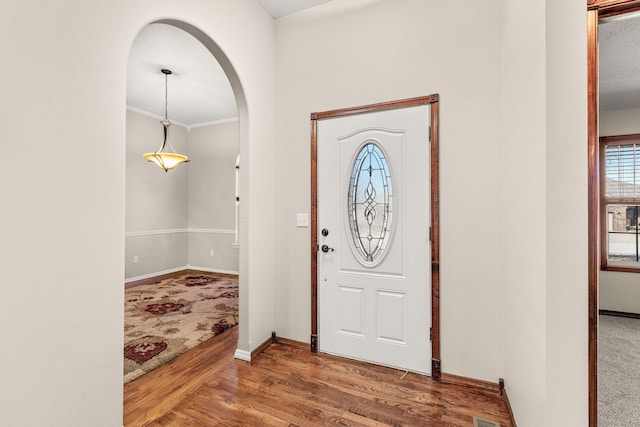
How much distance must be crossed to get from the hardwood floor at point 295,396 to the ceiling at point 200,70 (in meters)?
2.19

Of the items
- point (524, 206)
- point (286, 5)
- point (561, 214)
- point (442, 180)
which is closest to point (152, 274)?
point (286, 5)

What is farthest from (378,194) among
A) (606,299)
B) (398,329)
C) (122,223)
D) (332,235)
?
(606,299)

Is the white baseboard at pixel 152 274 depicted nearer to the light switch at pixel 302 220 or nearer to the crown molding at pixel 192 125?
the crown molding at pixel 192 125

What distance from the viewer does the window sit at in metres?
3.38

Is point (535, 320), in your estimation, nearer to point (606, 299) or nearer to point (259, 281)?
point (259, 281)

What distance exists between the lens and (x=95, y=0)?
136 cm

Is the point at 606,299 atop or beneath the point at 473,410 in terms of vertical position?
atop

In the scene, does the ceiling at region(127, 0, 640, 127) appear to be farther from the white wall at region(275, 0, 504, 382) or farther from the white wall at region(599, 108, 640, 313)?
the white wall at region(275, 0, 504, 382)

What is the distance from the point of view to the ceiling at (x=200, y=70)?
2.53m

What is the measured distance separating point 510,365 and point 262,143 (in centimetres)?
243

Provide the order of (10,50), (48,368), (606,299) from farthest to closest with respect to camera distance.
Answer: (606,299)
(48,368)
(10,50)

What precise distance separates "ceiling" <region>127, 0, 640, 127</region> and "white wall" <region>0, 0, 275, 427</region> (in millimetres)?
1675

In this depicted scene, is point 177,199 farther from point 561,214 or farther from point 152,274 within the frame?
point 561,214

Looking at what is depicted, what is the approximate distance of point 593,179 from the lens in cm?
115
